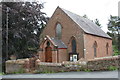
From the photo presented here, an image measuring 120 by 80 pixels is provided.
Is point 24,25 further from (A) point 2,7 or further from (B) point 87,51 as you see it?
(B) point 87,51

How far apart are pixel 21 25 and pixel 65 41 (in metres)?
7.88

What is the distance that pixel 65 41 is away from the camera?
26.3 m

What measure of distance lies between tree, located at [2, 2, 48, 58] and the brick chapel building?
7.09 ft

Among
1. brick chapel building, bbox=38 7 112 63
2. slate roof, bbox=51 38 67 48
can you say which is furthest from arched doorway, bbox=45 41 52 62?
slate roof, bbox=51 38 67 48

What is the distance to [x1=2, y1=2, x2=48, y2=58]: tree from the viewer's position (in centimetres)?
2014

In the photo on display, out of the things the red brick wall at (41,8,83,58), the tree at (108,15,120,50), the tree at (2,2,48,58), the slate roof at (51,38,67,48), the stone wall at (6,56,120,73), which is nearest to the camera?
the stone wall at (6,56,120,73)

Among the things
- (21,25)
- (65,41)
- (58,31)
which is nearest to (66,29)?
(58,31)

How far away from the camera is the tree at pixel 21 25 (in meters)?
20.1

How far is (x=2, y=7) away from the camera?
19500mm

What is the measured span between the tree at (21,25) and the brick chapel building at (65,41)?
A: 2.16 meters

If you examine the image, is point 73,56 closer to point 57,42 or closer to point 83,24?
point 57,42

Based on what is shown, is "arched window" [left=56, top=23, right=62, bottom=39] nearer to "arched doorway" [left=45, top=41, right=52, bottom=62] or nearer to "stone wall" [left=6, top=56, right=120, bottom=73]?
"arched doorway" [left=45, top=41, right=52, bottom=62]

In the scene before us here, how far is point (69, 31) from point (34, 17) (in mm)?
5960

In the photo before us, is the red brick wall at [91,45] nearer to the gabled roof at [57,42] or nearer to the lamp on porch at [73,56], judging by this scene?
the lamp on porch at [73,56]
